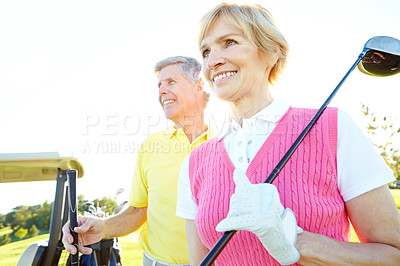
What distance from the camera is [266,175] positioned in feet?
4.23

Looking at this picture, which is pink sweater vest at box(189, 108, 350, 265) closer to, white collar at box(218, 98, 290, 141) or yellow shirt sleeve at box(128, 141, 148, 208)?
white collar at box(218, 98, 290, 141)

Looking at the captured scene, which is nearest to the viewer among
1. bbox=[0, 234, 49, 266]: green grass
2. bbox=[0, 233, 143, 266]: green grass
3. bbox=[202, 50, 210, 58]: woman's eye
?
bbox=[202, 50, 210, 58]: woman's eye

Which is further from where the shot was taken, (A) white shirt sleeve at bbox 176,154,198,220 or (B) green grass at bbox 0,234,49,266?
(B) green grass at bbox 0,234,49,266

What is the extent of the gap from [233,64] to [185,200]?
26.0 inches

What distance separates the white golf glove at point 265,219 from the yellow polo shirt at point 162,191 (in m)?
1.38

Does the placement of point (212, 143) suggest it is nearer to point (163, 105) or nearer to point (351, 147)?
point (351, 147)

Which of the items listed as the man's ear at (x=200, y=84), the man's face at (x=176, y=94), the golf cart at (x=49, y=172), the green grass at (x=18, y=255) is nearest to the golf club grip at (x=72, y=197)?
the golf cart at (x=49, y=172)

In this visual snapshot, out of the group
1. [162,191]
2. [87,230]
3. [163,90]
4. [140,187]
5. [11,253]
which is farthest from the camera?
[11,253]

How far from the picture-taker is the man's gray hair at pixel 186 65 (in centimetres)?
289

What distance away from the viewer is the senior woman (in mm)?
1071

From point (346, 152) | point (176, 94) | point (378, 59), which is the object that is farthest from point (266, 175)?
point (176, 94)

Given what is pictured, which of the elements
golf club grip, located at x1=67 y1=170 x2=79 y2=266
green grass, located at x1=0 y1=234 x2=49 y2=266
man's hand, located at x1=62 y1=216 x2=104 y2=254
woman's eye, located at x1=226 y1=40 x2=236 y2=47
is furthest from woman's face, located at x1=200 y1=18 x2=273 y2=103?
green grass, located at x1=0 y1=234 x2=49 y2=266

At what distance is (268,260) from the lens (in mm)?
1229

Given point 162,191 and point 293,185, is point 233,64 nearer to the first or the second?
point 293,185
